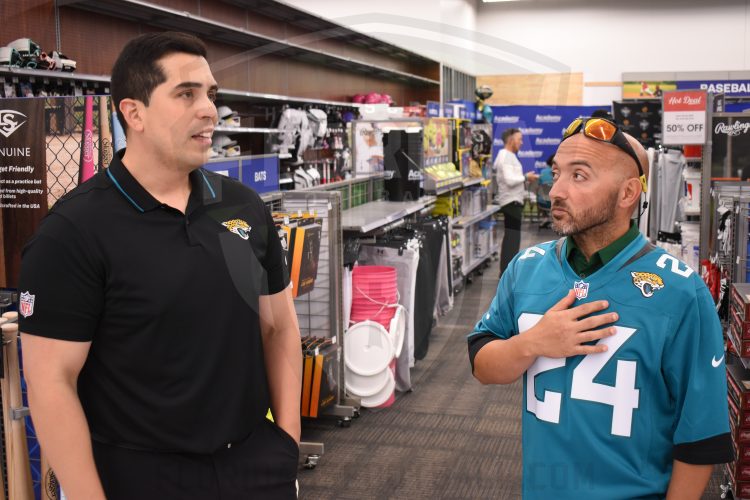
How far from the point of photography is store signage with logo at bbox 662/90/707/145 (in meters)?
5.65

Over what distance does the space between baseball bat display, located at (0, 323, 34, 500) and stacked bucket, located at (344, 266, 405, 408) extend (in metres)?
2.35

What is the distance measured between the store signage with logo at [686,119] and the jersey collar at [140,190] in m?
4.79

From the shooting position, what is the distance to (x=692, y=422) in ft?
4.43

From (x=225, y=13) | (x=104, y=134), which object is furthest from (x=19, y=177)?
(x=225, y=13)

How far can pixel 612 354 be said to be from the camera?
1.40 meters

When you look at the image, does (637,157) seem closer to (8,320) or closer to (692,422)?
(692,422)

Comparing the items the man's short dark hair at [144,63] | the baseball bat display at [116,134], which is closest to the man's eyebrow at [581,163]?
the man's short dark hair at [144,63]

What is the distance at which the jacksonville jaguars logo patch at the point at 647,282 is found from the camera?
1401 mm

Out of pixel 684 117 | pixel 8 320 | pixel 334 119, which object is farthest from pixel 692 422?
pixel 334 119

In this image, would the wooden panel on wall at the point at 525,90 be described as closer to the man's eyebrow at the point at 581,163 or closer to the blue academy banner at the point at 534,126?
the blue academy banner at the point at 534,126

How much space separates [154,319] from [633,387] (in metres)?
0.88

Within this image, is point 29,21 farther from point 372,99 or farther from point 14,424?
point 372,99

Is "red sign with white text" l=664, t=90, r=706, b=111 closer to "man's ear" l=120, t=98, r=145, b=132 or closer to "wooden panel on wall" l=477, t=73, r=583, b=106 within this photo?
"man's ear" l=120, t=98, r=145, b=132

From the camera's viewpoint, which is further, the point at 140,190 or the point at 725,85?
the point at 725,85
